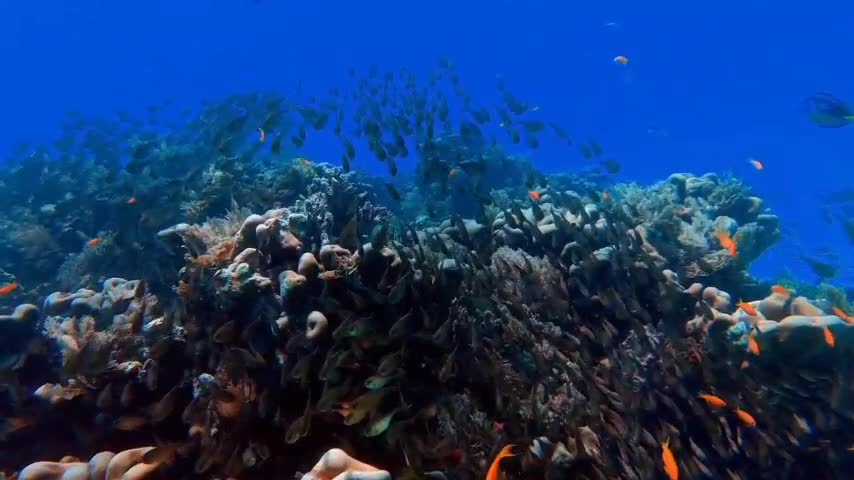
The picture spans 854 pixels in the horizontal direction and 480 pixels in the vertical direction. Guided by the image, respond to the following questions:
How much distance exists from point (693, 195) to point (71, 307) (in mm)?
11223

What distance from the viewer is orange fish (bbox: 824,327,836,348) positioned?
4.72 metres

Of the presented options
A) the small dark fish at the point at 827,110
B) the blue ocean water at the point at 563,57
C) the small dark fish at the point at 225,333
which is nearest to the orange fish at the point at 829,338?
the small dark fish at the point at 225,333

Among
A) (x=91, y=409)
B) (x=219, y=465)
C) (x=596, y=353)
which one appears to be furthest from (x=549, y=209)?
(x=91, y=409)

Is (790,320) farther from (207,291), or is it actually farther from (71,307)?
(71,307)

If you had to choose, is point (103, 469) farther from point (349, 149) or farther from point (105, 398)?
point (349, 149)

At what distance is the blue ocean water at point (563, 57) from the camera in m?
71.1

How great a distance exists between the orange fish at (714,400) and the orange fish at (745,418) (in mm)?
140

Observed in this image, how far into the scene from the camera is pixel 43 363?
5090 millimetres

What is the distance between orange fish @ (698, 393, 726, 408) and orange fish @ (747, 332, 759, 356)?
30.7 inches

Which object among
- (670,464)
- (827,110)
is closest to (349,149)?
(670,464)

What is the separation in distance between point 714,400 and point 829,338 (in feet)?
4.69

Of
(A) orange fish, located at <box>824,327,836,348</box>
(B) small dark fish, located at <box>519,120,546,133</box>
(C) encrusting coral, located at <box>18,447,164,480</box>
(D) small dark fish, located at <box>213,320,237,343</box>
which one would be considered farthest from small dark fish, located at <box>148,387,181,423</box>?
(B) small dark fish, located at <box>519,120,546,133</box>

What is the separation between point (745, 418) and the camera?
4336 millimetres

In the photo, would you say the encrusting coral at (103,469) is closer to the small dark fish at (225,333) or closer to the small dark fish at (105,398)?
the small dark fish at (105,398)
